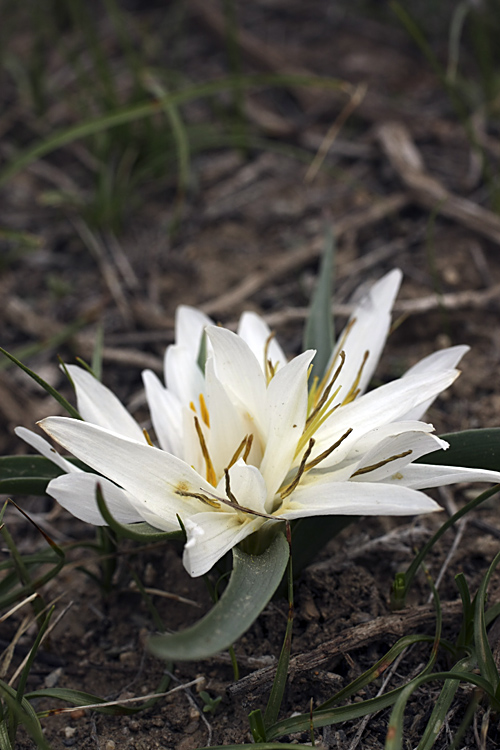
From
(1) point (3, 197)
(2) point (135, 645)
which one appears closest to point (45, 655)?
(2) point (135, 645)

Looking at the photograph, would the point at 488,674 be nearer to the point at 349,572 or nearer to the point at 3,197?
the point at 349,572

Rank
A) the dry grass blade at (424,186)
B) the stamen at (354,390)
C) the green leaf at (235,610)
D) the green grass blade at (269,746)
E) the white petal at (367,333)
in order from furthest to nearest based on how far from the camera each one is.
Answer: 1. the dry grass blade at (424,186)
2. the white petal at (367,333)
3. the stamen at (354,390)
4. the green grass blade at (269,746)
5. the green leaf at (235,610)

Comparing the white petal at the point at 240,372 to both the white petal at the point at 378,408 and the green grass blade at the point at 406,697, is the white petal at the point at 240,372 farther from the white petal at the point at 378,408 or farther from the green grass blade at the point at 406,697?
the green grass blade at the point at 406,697

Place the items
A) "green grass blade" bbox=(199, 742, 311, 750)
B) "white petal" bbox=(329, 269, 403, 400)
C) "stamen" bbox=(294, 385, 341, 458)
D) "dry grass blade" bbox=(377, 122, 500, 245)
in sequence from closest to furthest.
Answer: "green grass blade" bbox=(199, 742, 311, 750) < "stamen" bbox=(294, 385, 341, 458) < "white petal" bbox=(329, 269, 403, 400) < "dry grass blade" bbox=(377, 122, 500, 245)

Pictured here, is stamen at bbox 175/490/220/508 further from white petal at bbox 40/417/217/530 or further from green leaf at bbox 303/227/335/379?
green leaf at bbox 303/227/335/379

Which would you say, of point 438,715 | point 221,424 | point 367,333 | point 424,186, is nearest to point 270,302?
point 424,186

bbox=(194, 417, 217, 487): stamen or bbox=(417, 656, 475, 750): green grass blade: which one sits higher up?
bbox=(194, 417, 217, 487): stamen

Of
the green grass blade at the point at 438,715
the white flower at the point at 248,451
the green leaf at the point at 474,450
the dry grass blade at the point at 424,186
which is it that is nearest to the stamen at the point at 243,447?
the white flower at the point at 248,451

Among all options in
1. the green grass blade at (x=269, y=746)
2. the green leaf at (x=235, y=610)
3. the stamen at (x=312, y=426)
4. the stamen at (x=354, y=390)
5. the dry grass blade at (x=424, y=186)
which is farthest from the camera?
the dry grass blade at (x=424, y=186)

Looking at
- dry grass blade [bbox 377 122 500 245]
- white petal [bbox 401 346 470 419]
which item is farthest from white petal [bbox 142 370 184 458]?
dry grass blade [bbox 377 122 500 245]
